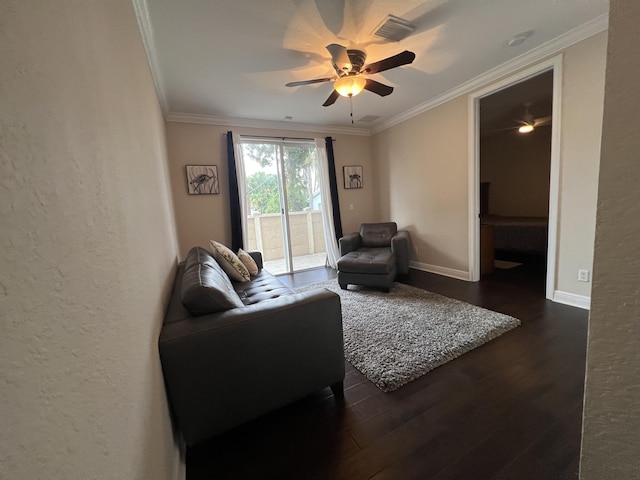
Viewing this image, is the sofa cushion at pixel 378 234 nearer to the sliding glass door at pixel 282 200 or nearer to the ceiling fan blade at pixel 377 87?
the sliding glass door at pixel 282 200


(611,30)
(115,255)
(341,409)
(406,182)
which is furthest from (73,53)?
(406,182)

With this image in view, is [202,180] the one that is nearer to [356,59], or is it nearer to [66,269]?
[356,59]

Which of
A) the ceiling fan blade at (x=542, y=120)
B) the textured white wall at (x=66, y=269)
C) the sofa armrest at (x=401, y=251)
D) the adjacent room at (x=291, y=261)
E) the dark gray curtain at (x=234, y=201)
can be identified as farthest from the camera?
the ceiling fan blade at (x=542, y=120)

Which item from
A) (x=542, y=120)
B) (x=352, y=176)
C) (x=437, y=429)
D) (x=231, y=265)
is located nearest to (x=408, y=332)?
(x=437, y=429)

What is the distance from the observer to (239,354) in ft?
4.18

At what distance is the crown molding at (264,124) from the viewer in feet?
12.0

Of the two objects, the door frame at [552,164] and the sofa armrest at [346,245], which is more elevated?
the door frame at [552,164]

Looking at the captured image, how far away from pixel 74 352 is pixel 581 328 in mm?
3171

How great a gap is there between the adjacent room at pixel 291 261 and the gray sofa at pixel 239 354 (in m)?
0.01

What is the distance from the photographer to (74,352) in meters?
0.46

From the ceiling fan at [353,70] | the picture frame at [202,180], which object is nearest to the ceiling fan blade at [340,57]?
the ceiling fan at [353,70]

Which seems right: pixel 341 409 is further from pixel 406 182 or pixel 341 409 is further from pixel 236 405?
pixel 406 182

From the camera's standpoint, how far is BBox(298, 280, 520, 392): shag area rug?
6.01 ft

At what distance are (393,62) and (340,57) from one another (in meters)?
0.44
